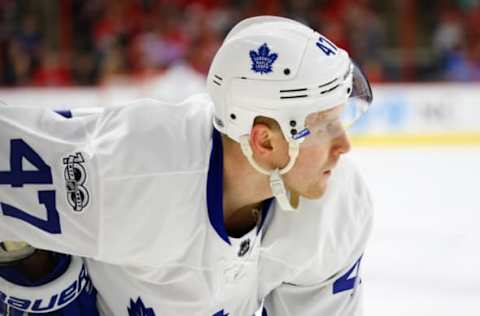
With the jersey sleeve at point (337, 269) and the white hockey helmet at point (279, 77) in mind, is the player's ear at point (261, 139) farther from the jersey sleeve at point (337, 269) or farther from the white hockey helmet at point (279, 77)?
the jersey sleeve at point (337, 269)

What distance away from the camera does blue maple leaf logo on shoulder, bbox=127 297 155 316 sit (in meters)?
2.20

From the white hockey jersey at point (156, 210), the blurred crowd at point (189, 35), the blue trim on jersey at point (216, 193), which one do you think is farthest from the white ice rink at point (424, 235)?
the blurred crowd at point (189, 35)

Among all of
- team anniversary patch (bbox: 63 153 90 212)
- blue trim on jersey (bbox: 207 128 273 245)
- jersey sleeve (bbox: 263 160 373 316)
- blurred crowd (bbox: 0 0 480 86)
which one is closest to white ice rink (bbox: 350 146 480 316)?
jersey sleeve (bbox: 263 160 373 316)

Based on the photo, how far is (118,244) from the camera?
6.48ft

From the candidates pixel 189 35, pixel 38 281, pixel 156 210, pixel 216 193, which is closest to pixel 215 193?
pixel 216 193

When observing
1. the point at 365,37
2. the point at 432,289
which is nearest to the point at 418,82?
the point at 365,37

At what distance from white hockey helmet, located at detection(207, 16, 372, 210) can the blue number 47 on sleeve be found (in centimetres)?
41

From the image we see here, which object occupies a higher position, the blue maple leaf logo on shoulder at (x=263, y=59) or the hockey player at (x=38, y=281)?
the blue maple leaf logo on shoulder at (x=263, y=59)

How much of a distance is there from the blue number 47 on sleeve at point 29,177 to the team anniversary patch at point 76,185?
0.04m

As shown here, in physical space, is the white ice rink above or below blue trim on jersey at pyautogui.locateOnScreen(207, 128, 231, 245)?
below

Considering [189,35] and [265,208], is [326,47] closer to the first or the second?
[265,208]

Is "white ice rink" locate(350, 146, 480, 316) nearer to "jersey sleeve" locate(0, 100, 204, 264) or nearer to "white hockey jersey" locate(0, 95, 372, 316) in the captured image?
"white hockey jersey" locate(0, 95, 372, 316)

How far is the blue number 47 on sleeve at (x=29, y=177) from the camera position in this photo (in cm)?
194

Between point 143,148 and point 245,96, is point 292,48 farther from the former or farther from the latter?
point 143,148
